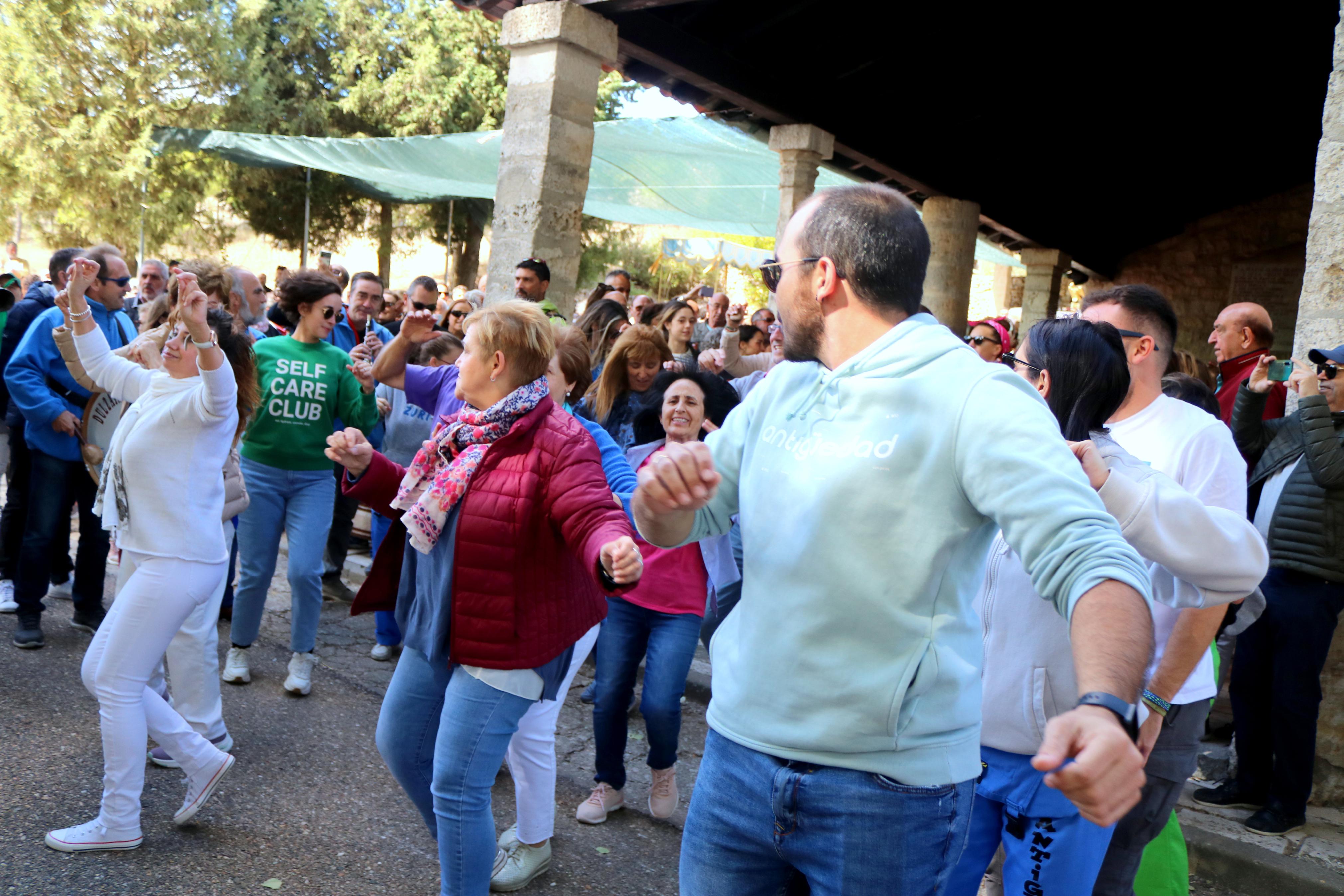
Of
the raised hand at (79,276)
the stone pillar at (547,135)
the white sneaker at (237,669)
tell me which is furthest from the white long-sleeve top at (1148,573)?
the stone pillar at (547,135)

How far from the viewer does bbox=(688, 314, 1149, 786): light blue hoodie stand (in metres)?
1.46

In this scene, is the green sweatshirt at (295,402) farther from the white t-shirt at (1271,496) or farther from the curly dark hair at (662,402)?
the white t-shirt at (1271,496)

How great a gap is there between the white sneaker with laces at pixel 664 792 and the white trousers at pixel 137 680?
155 centimetres

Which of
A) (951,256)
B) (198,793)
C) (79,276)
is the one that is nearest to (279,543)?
(79,276)

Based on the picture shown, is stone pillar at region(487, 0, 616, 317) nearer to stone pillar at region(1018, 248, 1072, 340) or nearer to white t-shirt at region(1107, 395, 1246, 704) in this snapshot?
white t-shirt at region(1107, 395, 1246, 704)

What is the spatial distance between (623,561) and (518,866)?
1.56 m

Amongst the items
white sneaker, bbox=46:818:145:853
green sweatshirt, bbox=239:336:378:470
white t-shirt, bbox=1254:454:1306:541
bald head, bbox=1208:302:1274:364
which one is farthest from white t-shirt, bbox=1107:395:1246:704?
green sweatshirt, bbox=239:336:378:470

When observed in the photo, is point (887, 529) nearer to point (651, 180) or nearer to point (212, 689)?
point (212, 689)

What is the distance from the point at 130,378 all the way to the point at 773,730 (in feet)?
10.8

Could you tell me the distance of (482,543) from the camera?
103 inches

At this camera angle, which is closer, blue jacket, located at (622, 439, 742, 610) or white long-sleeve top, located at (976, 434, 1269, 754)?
white long-sleeve top, located at (976, 434, 1269, 754)

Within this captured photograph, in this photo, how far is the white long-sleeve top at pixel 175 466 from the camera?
3.26 metres

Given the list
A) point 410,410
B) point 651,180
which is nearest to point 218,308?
point 410,410

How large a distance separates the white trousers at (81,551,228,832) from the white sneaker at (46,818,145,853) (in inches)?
0.8
